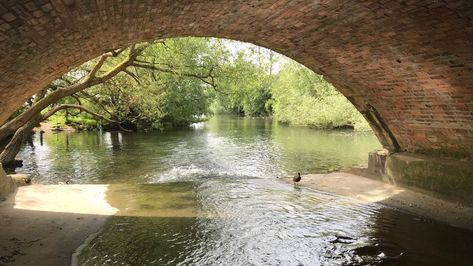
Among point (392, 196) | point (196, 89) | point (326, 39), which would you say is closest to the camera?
point (326, 39)

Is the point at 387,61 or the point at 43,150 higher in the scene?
the point at 387,61

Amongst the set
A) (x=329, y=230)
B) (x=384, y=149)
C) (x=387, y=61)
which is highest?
(x=387, y=61)

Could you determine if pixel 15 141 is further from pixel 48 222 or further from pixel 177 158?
pixel 48 222

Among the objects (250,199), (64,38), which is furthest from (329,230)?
(64,38)

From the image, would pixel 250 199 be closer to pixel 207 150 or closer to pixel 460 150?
pixel 460 150

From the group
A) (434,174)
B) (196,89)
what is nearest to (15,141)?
(434,174)

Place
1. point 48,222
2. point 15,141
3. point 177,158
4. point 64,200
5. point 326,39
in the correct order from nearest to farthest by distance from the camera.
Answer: point 48,222 → point 326,39 → point 64,200 → point 15,141 → point 177,158

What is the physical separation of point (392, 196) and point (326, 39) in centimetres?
430

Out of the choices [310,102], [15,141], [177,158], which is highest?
[310,102]

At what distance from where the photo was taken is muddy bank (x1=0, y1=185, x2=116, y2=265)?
6.02 meters

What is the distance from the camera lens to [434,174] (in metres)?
9.20

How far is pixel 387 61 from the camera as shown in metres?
8.02

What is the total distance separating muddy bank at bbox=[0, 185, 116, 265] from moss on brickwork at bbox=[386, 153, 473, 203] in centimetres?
704

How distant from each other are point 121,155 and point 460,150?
52.1 feet
